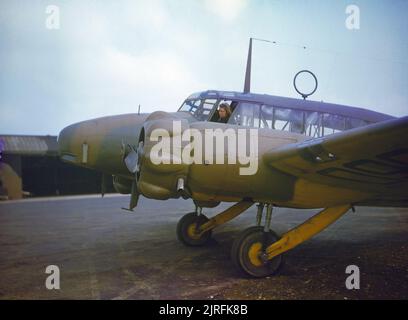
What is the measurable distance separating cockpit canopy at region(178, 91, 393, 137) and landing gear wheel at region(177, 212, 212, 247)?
6.80 feet

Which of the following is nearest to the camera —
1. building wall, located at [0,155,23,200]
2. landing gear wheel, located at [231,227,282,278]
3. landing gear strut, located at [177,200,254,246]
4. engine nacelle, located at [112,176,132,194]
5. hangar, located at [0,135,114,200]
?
landing gear wheel, located at [231,227,282,278]

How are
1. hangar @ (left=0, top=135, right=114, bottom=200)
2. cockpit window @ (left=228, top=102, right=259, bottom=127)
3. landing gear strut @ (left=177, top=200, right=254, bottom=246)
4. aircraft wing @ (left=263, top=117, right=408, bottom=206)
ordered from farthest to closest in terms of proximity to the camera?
hangar @ (left=0, top=135, right=114, bottom=200), landing gear strut @ (left=177, top=200, right=254, bottom=246), cockpit window @ (left=228, top=102, right=259, bottom=127), aircraft wing @ (left=263, top=117, right=408, bottom=206)

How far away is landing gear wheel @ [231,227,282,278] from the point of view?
5082mm

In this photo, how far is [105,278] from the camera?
5117 mm

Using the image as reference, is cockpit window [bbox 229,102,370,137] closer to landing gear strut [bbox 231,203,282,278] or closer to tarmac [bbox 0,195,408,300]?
landing gear strut [bbox 231,203,282,278]

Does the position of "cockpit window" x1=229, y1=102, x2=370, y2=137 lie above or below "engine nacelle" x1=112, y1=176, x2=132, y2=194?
above

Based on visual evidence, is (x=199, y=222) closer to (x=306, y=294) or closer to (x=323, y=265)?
(x=323, y=265)

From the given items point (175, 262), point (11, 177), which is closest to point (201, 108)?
point (175, 262)

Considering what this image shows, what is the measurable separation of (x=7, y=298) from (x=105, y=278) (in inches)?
46.7

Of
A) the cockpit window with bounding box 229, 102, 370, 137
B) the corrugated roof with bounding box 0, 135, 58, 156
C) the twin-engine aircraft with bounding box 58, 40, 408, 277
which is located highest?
the cockpit window with bounding box 229, 102, 370, 137

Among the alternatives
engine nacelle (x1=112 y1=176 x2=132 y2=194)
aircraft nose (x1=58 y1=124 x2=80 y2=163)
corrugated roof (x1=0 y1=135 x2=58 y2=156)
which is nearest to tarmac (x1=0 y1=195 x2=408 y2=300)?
engine nacelle (x1=112 y1=176 x2=132 y2=194)

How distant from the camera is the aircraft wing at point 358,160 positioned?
13.4ft

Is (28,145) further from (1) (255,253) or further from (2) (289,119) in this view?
(1) (255,253)
